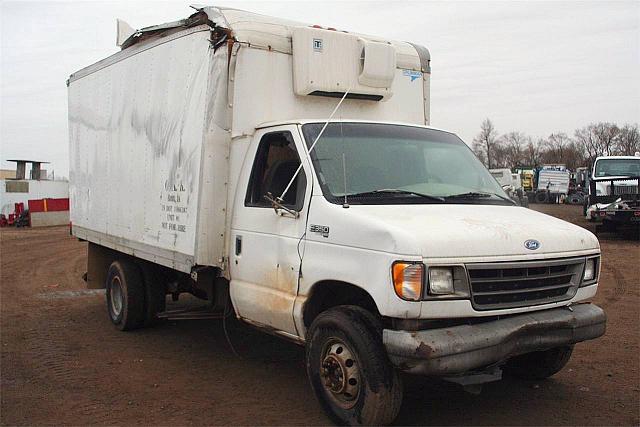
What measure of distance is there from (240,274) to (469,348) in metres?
2.29

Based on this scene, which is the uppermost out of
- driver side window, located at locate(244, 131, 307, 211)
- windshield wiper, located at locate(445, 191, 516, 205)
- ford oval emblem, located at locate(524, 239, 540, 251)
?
driver side window, located at locate(244, 131, 307, 211)

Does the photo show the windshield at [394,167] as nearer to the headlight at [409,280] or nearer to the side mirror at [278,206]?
the side mirror at [278,206]

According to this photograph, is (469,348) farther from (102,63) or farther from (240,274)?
(102,63)

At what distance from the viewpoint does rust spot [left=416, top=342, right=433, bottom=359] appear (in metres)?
3.92

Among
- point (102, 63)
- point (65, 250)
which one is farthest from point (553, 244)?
point (65, 250)

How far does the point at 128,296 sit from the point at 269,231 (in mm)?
3297

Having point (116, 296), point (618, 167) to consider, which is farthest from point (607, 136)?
point (116, 296)

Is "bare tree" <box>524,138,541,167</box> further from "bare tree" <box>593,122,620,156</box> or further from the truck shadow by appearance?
the truck shadow

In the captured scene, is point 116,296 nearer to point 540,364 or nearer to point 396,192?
point 396,192

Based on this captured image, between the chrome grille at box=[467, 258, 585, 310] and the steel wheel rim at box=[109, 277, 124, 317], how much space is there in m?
5.28

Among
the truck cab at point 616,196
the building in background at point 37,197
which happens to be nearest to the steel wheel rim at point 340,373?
the truck cab at point 616,196

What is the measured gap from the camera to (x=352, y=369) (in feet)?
14.4

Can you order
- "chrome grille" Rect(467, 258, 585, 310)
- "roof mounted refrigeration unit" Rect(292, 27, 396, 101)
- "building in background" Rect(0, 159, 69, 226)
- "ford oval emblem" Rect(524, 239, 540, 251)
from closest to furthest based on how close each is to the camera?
"chrome grille" Rect(467, 258, 585, 310) → "ford oval emblem" Rect(524, 239, 540, 251) → "roof mounted refrigeration unit" Rect(292, 27, 396, 101) → "building in background" Rect(0, 159, 69, 226)

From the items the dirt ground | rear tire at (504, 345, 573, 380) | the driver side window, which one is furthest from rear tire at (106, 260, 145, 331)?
rear tire at (504, 345, 573, 380)
